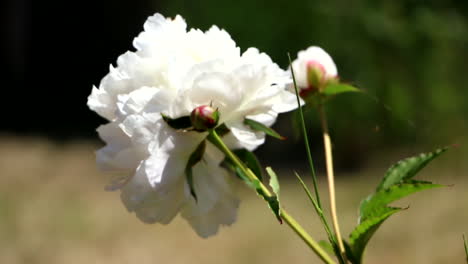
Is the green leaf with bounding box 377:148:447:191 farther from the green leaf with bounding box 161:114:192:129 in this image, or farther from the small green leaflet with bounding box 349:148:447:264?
the green leaf with bounding box 161:114:192:129

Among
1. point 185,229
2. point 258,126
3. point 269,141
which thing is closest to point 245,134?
point 258,126

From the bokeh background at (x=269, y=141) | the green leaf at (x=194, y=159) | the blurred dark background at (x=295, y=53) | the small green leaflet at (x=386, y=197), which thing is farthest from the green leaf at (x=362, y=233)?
the blurred dark background at (x=295, y=53)

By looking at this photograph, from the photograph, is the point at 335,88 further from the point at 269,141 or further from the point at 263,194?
the point at 269,141

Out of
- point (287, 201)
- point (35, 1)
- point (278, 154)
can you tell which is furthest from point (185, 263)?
point (35, 1)

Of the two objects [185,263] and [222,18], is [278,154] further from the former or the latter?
[185,263]

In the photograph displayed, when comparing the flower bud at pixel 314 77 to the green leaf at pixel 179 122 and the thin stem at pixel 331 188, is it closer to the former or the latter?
the thin stem at pixel 331 188

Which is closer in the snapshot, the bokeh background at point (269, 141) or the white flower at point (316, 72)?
the white flower at point (316, 72)
